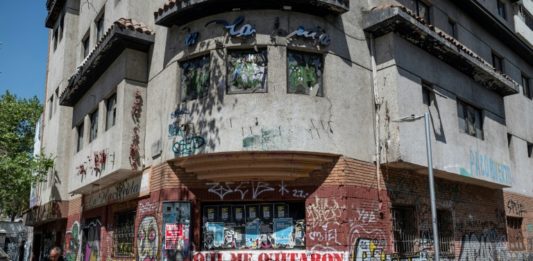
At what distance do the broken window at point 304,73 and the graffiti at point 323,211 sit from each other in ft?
8.58

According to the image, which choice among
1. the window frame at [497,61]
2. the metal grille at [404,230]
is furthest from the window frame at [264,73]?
the window frame at [497,61]

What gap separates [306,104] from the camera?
1205cm

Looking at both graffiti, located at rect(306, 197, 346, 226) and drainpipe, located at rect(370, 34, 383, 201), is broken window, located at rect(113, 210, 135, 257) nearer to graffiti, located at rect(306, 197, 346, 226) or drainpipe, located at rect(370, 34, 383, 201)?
graffiti, located at rect(306, 197, 346, 226)

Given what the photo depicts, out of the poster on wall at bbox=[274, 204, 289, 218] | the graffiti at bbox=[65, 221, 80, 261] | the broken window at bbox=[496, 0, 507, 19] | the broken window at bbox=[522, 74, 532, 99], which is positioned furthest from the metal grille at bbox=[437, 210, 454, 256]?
the graffiti at bbox=[65, 221, 80, 261]

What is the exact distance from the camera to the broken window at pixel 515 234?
19.9 metres

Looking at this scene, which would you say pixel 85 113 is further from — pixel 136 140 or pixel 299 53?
pixel 299 53

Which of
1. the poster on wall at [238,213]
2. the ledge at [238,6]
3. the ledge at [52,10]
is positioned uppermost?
the ledge at [52,10]

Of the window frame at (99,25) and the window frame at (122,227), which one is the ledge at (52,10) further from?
the window frame at (122,227)

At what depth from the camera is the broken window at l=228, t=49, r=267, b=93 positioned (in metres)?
12.3

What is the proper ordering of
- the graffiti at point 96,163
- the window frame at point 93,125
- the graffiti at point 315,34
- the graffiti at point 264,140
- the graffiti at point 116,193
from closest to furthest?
the graffiti at point 264,140
the graffiti at point 315,34
the graffiti at point 116,193
the graffiti at point 96,163
the window frame at point 93,125

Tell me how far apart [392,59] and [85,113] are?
11.1 m

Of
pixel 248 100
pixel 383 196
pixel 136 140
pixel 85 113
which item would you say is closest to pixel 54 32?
pixel 85 113

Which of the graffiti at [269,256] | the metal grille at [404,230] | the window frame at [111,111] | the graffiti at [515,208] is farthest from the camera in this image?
the graffiti at [515,208]

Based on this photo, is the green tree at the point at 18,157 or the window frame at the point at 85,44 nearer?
the window frame at the point at 85,44
